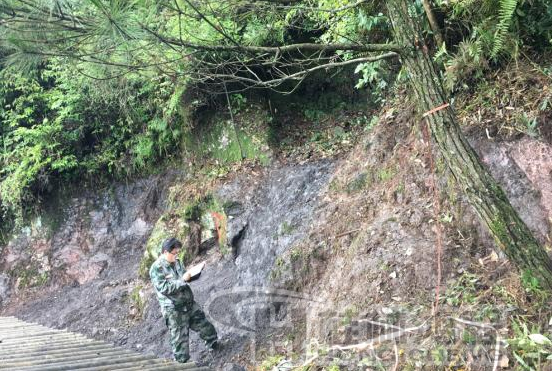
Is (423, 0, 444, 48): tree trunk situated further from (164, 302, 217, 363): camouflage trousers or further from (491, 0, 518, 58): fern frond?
(164, 302, 217, 363): camouflage trousers

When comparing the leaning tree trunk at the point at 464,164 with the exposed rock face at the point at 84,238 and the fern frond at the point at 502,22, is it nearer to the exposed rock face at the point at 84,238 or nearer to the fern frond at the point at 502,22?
the fern frond at the point at 502,22

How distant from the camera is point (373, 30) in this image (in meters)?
7.61

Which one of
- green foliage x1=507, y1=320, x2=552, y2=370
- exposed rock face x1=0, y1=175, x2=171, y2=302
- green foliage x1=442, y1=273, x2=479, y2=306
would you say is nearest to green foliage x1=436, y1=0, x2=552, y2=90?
green foliage x1=442, y1=273, x2=479, y2=306

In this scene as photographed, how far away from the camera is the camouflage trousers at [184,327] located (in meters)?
6.52

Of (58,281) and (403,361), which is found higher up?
(58,281)

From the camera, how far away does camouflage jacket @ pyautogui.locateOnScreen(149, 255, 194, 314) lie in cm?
643

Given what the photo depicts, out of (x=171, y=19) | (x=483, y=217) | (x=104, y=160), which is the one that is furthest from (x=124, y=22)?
(x=104, y=160)

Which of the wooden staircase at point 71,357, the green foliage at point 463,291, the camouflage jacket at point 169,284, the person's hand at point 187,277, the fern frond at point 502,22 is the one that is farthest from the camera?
the camouflage jacket at point 169,284

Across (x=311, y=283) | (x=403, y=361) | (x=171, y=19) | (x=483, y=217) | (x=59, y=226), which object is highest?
(x=171, y=19)

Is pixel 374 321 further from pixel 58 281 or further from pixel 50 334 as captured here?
pixel 58 281

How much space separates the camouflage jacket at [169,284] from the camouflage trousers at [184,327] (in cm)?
10

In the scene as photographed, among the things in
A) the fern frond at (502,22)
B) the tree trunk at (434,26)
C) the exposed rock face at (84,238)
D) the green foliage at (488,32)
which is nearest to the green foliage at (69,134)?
the exposed rock face at (84,238)

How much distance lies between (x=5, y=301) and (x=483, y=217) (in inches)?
464

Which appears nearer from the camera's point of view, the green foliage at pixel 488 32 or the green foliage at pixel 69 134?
the green foliage at pixel 488 32
